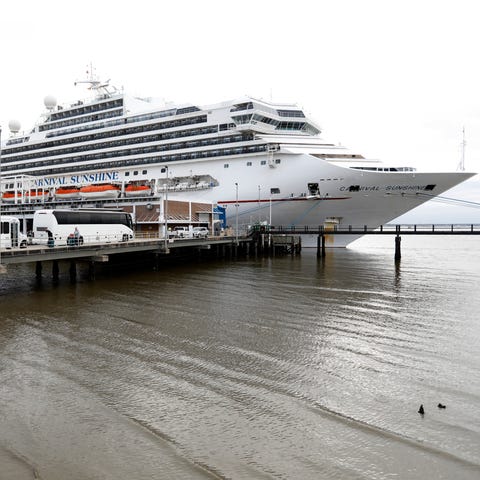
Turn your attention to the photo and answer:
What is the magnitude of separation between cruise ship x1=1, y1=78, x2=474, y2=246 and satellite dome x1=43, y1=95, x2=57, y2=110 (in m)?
4.16

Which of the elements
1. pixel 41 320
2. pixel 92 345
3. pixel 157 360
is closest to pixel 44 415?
pixel 157 360

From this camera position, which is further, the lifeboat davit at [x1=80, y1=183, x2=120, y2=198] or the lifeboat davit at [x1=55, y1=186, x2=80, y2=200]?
the lifeboat davit at [x1=55, y1=186, x2=80, y2=200]

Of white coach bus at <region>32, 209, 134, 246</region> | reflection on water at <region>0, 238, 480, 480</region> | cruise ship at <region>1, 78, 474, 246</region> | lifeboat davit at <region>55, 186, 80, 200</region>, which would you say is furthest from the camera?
lifeboat davit at <region>55, 186, 80, 200</region>

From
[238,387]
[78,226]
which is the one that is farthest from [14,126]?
[238,387]

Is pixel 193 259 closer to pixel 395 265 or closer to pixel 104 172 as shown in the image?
pixel 395 265

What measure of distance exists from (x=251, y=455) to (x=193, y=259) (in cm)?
3226

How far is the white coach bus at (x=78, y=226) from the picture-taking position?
27.4 m

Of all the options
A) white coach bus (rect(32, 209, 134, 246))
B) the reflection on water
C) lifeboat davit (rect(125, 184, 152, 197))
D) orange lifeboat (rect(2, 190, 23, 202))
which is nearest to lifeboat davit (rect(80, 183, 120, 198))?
lifeboat davit (rect(125, 184, 152, 197))

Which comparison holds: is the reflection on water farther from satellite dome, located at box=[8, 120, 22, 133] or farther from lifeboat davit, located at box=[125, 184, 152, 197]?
satellite dome, located at box=[8, 120, 22, 133]

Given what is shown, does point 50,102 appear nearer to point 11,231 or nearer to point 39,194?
point 39,194

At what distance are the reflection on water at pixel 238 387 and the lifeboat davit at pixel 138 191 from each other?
29.9 m

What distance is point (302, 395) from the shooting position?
8711 millimetres

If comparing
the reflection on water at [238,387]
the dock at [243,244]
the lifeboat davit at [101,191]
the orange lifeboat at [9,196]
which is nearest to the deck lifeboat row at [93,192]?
the lifeboat davit at [101,191]

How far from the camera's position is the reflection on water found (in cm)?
636
